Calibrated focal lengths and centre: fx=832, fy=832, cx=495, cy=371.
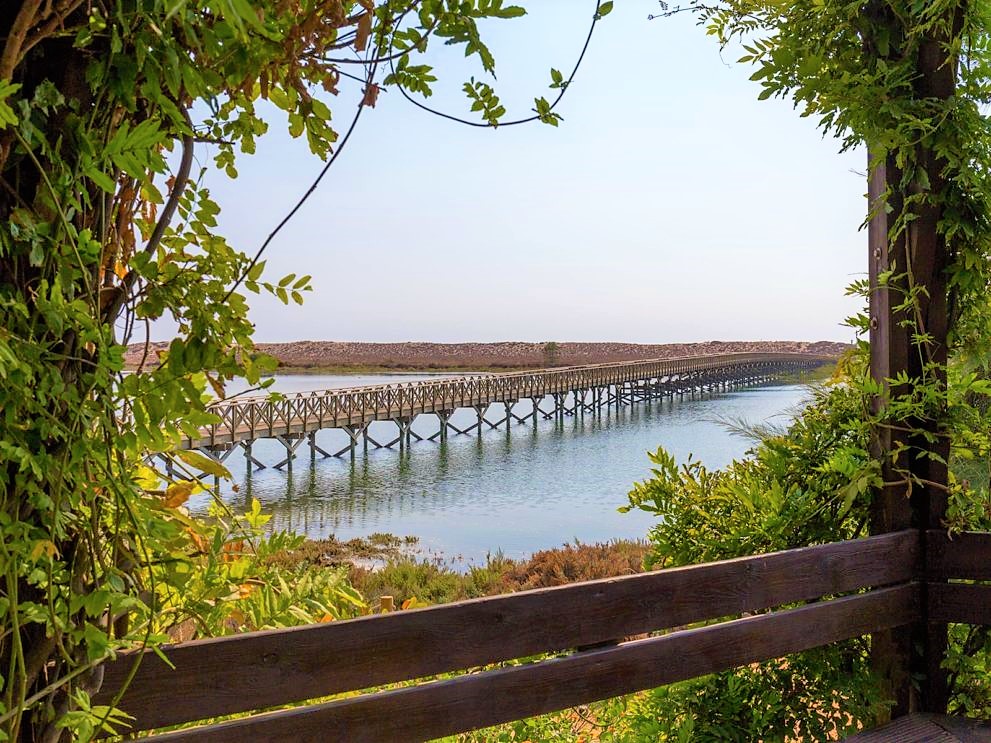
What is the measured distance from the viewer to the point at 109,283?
98 cm

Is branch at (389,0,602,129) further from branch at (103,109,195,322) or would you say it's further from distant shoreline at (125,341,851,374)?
distant shoreline at (125,341,851,374)

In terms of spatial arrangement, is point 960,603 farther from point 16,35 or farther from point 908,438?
point 16,35

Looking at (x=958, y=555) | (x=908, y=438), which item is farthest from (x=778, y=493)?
(x=958, y=555)

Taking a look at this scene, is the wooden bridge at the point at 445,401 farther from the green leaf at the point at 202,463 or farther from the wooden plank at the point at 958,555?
the green leaf at the point at 202,463

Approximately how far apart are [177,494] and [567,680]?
965mm

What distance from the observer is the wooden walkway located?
2070 millimetres

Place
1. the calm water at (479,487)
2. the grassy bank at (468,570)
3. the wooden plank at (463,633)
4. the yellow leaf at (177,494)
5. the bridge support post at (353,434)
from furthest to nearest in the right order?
the bridge support post at (353,434) → the calm water at (479,487) → the grassy bank at (468,570) → the wooden plank at (463,633) → the yellow leaf at (177,494)

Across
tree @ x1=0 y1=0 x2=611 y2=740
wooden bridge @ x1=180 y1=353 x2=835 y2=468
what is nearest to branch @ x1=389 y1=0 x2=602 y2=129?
tree @ x1=0 y1=0 x2=611 y2=740

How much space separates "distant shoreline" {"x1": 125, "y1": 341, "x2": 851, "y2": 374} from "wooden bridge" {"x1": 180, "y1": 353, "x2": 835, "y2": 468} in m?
6.45

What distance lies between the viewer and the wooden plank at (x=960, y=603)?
2.24 m

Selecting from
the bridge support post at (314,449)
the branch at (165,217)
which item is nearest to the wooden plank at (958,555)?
the branch at (165,217)

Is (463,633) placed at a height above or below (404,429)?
above

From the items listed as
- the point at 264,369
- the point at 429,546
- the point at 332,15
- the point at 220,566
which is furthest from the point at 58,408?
the point at 429,546

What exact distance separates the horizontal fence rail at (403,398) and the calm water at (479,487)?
111 centimetres
